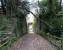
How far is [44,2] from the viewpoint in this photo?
18.7 meters

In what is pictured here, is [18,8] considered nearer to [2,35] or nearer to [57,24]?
[57,24]

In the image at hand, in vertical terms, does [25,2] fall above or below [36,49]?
above

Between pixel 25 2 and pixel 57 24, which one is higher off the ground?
pixel 25 2

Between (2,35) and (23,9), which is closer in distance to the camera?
(2,35)

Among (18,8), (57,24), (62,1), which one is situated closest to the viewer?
(57,24)

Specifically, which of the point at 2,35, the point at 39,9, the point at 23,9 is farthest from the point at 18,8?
the point at 2,35

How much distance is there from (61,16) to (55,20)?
63 cm

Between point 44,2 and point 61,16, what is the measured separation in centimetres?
521

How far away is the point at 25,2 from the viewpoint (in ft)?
62.3

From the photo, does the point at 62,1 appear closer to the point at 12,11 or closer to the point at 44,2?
the point at 44,2

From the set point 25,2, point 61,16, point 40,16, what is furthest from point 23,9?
point 61,16

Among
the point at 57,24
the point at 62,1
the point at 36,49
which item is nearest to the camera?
Result: the point at 36,49

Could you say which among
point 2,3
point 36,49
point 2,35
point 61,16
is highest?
point 2,3

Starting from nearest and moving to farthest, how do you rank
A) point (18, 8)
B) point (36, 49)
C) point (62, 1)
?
point (36, 49), point (62, 1), point (18, 8)
